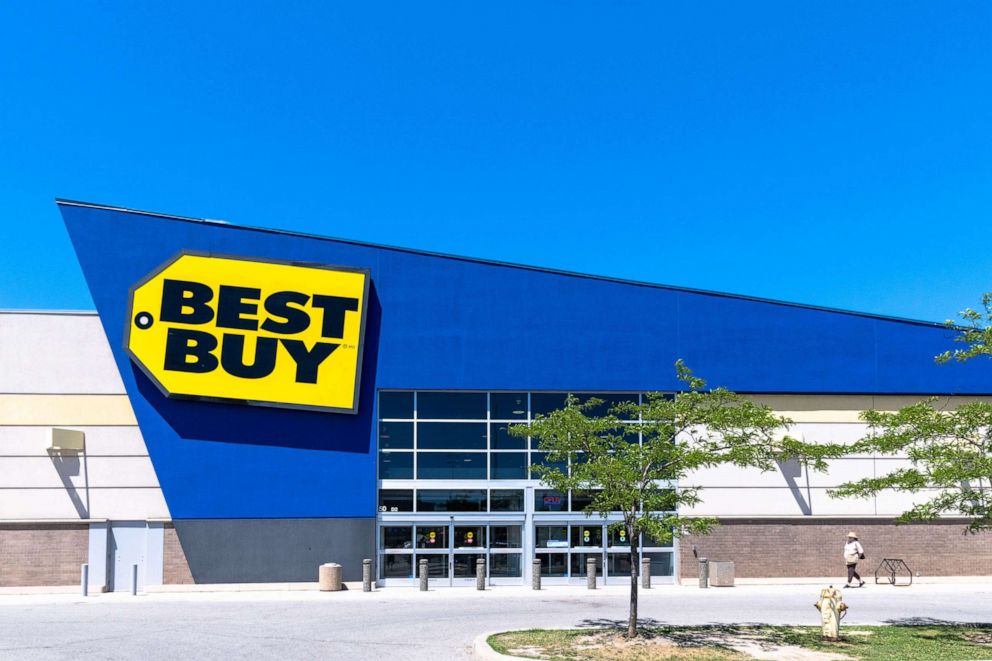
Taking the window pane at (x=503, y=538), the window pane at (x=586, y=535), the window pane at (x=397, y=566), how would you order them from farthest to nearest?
the window pane at (x=586, y=535), the window pane at (x=503, y=538), the window pane at (x=397, y=566)

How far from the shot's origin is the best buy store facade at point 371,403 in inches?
926

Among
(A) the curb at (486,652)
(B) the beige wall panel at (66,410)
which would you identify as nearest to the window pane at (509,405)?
(A) the curb at (486,652)

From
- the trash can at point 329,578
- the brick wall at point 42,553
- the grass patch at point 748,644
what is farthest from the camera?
the brick wall at point 42,553

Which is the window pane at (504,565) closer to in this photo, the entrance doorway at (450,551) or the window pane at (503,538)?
the entrance doorway at (450,551)

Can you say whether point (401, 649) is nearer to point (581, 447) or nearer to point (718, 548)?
point (581, 447)

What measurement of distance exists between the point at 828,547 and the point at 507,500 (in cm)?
950

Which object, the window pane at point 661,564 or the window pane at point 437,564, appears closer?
the window pane at point 437,564

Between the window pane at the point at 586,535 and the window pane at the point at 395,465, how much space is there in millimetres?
5062

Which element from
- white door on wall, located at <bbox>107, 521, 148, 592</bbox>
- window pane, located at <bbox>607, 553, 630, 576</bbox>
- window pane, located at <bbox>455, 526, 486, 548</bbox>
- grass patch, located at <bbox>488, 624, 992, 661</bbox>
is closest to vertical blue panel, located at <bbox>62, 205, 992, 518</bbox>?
white door on wall, located at <bbox>107, 521, 148, 592</bbox>

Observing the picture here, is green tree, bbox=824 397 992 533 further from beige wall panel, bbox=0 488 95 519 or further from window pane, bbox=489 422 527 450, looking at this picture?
beige wall panel, bbox=0 488 95 519

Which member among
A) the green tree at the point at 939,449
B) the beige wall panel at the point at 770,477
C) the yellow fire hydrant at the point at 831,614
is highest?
the green tree at the point at 939,449

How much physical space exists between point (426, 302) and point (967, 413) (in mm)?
14510

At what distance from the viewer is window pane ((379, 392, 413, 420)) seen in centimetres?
2461

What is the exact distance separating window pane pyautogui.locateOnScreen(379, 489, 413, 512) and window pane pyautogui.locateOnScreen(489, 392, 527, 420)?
3.46 m
